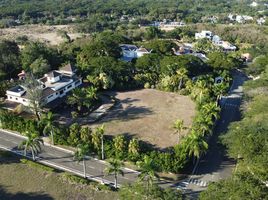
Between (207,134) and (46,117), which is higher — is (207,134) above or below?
below

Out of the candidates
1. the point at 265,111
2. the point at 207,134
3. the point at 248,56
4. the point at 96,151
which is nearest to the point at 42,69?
the point at 96,151

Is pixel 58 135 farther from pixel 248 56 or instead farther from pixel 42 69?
pixel 248 56

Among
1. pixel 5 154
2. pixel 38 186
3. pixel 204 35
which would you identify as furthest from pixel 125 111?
pixel 204 35

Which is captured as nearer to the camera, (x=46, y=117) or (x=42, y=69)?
(x=46, y=117)

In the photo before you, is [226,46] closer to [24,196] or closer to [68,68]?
[68,68]

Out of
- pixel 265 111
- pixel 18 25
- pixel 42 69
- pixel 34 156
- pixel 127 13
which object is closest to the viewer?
pixel 34 156

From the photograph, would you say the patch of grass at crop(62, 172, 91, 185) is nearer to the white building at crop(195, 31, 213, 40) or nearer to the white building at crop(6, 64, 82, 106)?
the white building at crop(6, 64, 82, 106)
